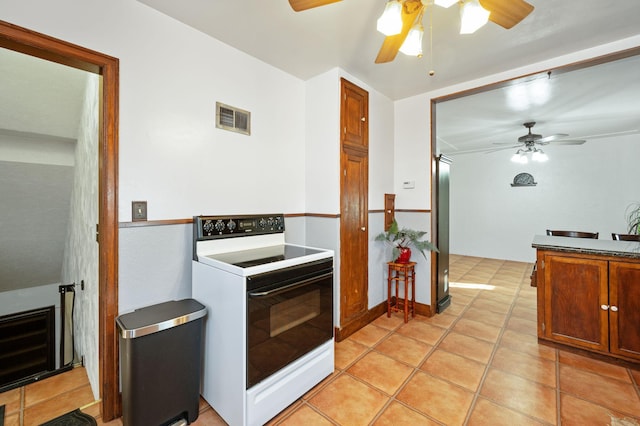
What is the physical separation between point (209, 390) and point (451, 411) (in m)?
1.51

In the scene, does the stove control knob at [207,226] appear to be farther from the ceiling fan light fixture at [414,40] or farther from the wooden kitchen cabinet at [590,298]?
the wooden kitchen cabinet at [590,298]

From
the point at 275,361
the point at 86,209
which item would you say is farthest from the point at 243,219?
the point at 86,209

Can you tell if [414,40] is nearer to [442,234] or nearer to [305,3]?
[305,3]

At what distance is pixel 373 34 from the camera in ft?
6.79

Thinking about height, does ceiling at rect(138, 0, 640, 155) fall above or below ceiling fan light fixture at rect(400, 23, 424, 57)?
above

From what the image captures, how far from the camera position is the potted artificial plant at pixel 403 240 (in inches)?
119

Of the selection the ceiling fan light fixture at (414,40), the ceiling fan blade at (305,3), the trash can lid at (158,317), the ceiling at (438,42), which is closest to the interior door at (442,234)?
the ceiling at (438,42)

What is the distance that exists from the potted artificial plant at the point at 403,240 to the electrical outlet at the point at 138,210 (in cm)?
220

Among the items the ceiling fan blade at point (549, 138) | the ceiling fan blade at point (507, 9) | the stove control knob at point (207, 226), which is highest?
the ceiling fan blade at point (549, 138)

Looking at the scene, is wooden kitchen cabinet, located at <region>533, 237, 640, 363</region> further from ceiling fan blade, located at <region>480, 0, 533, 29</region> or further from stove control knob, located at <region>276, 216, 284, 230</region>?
stove control knob, located at <region>276, 216, 284, 230</region>

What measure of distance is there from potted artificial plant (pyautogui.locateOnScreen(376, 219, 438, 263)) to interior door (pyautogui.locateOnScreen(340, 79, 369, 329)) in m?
0.32

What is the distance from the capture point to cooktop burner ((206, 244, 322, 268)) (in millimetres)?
1651

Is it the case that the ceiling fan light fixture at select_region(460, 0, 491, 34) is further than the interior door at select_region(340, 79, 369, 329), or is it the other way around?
the interior door at select_region(340, 79, 369, 329)

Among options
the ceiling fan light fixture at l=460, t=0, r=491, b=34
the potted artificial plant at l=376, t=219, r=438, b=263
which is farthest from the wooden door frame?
the potted artificial plant at l=376, t=219, r=438, b=263
